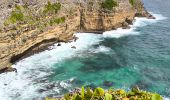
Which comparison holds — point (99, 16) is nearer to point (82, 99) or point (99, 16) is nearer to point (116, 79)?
point (116, 79)

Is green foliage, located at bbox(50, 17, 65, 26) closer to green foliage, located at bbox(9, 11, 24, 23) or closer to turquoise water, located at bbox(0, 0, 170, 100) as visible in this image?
turquoise water, located at bbox(0, 0, 170, 100)

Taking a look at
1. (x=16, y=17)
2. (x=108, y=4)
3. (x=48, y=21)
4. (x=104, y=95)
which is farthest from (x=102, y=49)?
(x=104, y=95)

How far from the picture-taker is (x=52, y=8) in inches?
2562

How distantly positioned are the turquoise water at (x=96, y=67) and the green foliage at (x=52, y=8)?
316 inches

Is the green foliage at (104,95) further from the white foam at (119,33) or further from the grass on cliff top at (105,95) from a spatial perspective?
the white foam at (119,33)

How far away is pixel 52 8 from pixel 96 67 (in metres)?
17.0

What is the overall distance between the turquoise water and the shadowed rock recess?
2265 mm

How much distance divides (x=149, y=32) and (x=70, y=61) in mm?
34455

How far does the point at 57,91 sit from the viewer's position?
46.5 metres

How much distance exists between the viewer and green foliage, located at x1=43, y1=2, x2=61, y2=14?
6362 cm

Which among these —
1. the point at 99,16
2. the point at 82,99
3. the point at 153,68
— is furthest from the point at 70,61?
the point at 82,99

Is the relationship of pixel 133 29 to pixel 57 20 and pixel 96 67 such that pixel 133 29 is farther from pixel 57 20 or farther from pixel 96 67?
pixel 96 67

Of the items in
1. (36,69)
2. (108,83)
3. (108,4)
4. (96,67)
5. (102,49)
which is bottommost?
(108,83)

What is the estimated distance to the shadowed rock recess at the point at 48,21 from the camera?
176 feet
